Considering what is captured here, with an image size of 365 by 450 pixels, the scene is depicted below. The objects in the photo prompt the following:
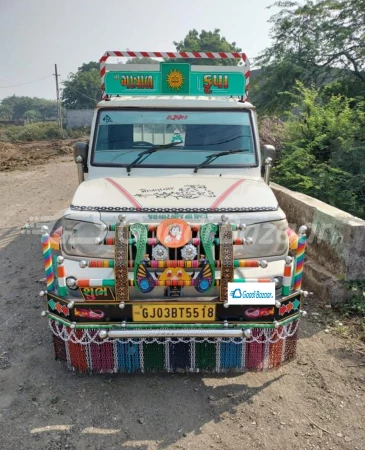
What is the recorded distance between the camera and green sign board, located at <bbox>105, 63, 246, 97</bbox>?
14.9 ft

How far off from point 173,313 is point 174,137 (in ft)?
6.69

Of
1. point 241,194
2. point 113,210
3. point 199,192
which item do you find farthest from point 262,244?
point 113,210

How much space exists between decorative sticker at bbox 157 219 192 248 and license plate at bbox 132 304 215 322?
1.49 feet

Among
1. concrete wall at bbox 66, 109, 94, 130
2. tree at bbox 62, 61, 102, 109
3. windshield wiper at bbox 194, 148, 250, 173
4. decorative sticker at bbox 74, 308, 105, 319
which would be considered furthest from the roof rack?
tree at bbox 62, 61, 102, 109

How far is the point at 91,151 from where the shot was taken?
4.18m

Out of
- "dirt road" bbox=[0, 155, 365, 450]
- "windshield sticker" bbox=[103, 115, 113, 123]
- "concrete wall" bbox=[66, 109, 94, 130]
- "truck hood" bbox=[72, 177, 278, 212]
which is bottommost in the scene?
"dirt road" bbox=[0, 155, 365, 450]

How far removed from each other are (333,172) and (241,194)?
426 cm

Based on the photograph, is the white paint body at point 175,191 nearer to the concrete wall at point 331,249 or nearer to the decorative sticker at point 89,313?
the decorative sticker at point 89,313

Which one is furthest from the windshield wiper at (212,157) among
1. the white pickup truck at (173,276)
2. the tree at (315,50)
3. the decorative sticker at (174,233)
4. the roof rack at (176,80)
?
the tree at (315,50)

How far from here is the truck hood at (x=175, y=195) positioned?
10.4 feet

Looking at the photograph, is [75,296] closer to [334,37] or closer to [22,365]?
[22,365]

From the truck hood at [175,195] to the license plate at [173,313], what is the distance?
0.77 metres

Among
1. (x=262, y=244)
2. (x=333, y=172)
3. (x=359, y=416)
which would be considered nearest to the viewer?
(x=359, y=416)

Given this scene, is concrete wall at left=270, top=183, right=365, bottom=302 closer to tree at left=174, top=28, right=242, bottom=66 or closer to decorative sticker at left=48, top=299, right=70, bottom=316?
decorative sticker at left=48, top=299, right=70, bottom=316
